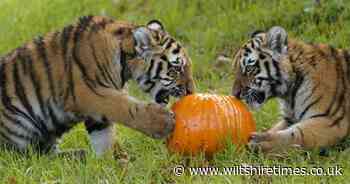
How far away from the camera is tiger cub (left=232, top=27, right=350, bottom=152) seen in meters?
4.86

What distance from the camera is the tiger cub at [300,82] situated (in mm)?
4855

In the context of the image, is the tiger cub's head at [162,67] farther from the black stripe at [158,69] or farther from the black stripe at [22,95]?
the black stripe at [22,95]

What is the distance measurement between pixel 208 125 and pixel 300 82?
0.74 meters

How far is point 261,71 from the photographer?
16.7 ft

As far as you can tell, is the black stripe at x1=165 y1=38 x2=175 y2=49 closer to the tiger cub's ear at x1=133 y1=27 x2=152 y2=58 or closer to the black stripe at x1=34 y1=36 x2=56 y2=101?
the tiger cub's ear at x1=133 y1=27 x2=152 y2=58

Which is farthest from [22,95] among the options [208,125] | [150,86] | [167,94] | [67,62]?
[208,125]

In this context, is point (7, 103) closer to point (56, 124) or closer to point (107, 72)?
point (56, 124)

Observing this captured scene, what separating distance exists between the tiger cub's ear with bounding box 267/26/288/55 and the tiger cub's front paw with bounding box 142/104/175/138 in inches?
32.1

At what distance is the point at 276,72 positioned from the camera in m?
5.07

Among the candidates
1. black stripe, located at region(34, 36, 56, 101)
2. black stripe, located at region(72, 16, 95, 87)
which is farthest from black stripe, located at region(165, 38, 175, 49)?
black stripe, located at region(34, 36, 56, 101)

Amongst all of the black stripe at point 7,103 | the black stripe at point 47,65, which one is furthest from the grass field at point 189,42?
the black stripe at point 47,65

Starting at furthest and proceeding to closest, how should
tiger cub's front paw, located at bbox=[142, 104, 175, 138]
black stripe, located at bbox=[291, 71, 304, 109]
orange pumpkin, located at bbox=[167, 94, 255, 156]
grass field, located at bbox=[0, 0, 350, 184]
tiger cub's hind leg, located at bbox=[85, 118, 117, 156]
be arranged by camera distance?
tiger cub's hind leg, located at bbox=[85, 118, 117, 156] → black stripe, located at bbox=[291, 71, 304, 109] → tiger cub's front paw, located at bbox=[142, 104, 175, 138] → orange pumpkin, located at bbox=[167, 94, 255, 156] → grass field, located at bbox=[0, 0, 350, 184]

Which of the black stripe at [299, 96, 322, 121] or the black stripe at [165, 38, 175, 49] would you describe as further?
the black stripe at [165, 38, 175, 49]

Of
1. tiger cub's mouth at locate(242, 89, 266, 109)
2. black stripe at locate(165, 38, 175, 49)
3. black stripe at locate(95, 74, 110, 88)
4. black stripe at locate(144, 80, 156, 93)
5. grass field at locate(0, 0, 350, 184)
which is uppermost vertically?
black stripe at locate(165, 38, 175, 49)
